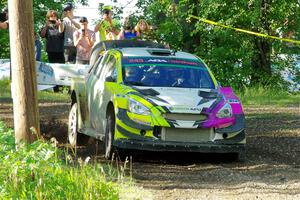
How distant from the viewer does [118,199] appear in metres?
7.35

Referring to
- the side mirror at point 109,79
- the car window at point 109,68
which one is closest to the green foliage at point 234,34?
the car window at point 109,68

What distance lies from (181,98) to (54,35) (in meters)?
9.92

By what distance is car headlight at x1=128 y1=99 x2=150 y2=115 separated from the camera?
11.2 m

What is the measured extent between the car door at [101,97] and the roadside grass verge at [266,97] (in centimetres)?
860

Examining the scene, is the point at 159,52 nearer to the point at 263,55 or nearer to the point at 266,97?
the point at 266,97

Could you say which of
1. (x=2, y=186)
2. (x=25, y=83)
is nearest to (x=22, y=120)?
(x=25, y=83)

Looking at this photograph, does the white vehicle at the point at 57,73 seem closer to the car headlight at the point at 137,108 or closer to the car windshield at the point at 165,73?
the car windshield at the point at 165,73

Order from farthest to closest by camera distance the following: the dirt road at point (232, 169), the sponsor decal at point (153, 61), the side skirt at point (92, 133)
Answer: the sponsor decal at point (153, 61) → the side skirt at point (92, 133) → the dirt road at point (232, 169)

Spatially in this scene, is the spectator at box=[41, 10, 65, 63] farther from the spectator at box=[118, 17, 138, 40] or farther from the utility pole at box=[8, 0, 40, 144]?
the utility pole at box=[8, 0, 40, 144]

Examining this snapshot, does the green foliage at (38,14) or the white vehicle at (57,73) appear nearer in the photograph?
the white vehicle at (57,73)

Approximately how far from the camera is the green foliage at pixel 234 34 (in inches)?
1071

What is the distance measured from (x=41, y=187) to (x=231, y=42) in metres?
21.7

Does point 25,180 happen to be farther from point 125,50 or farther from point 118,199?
point 125,50

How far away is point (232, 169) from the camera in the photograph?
1079 centimetres
